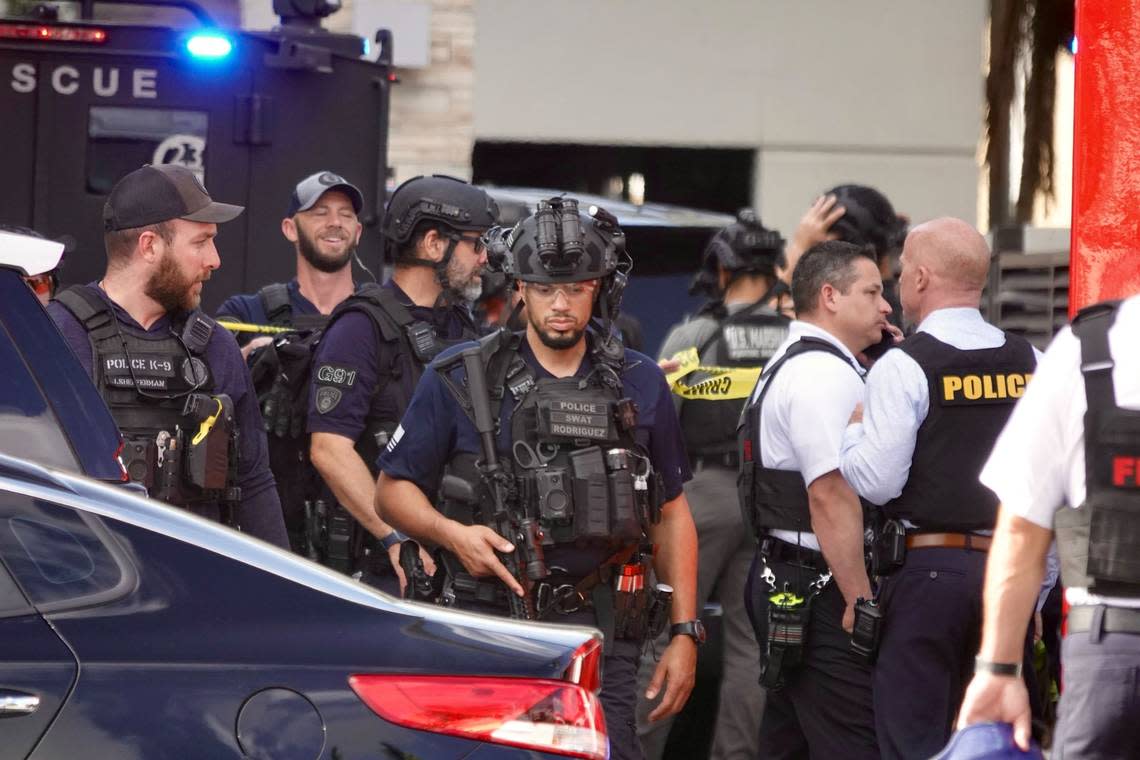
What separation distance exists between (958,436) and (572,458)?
43.0 inches

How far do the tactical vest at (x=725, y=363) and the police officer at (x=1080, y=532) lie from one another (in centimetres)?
356

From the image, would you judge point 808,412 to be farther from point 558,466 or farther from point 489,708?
point 489,708

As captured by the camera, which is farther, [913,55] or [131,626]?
[913,55]

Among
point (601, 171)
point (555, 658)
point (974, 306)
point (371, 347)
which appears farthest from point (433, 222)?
point (601, 171)

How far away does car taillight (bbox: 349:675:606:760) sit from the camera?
11.0 feet

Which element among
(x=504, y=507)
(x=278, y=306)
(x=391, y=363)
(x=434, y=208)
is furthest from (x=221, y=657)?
(x=278, y=306)

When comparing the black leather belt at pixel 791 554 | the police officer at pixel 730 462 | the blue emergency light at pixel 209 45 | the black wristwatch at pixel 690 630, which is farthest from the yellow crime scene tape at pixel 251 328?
the black wristwatch at pixel 690 630

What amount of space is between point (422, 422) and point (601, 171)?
8.11m

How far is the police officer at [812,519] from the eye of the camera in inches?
229

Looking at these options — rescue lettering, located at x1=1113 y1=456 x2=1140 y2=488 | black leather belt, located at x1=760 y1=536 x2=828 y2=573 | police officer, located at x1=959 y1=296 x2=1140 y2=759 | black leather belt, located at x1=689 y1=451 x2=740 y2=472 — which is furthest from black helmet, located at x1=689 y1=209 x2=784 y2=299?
rescue lettering, located at x1=1113 y1=456 x2=1140 y2=488

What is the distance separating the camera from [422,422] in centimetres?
554

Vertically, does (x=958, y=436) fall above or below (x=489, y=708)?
above

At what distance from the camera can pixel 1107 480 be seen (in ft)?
12.4

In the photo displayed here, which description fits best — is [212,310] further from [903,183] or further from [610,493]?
[903,183]
